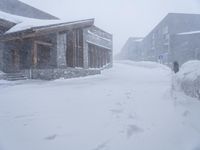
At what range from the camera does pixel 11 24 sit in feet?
42.8

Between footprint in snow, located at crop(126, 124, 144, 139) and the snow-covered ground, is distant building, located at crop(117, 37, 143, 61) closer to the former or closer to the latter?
the snow-covered ground

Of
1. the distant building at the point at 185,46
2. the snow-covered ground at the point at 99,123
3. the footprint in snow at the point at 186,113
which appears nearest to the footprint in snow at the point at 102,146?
the snow-covered ground at the point at 99,123

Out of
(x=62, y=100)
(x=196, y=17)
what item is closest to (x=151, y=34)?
(x=196, y=17)

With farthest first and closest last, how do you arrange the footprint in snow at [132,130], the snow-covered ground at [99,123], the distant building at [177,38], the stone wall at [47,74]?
the distant building at [177,38]
the stone wall at [47,74]
the footprint in snow at [132,130]
the snow-covered ground at [99,123]

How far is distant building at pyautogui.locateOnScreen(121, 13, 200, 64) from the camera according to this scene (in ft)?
77.6

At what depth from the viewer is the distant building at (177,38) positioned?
77.6ft

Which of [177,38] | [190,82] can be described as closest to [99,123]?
[190,82]

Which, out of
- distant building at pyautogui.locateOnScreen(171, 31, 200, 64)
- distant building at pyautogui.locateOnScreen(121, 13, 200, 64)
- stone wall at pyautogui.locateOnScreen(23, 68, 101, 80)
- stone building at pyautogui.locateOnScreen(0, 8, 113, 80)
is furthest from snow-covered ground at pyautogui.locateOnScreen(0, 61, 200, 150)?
distant building at pyautogui.locateOnScreen(121, 13, 200, 64)

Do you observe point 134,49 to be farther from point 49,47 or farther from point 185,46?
point 49,47

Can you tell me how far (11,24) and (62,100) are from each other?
996 centimetres

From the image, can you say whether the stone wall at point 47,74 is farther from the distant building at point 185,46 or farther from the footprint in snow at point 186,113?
the distant building at point 185,46

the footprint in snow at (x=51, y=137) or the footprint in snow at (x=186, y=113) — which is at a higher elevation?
the footprint in snow at (x=186, y=113)

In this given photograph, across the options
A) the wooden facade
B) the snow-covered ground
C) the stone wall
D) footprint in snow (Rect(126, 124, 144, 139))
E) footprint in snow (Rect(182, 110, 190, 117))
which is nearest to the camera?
the snow-covered ground

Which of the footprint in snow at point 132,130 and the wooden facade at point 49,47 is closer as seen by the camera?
the footprint in snow at point 132,130
